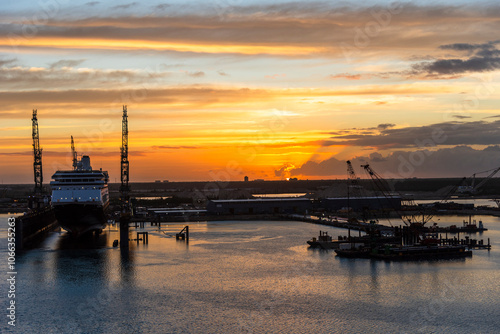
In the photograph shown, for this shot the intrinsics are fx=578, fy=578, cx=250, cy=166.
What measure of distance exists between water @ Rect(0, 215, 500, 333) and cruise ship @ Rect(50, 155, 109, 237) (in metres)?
16.3

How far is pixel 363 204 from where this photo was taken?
502 ft

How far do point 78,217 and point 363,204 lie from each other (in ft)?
263

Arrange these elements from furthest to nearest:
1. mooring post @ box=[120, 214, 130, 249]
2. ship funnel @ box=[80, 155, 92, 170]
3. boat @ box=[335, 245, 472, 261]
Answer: ship funnel @ box=[80, 155, 92, 170]
mooring post @ box=[120, 214, 130, 249]
boat @ box=[335, 245, 472, 261]

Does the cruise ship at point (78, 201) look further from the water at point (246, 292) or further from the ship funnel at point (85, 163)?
the ship funnel at point (85, 163)

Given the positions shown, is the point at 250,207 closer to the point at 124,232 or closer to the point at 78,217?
the point at 78,217

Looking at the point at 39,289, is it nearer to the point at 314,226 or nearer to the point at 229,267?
the point at 229,267

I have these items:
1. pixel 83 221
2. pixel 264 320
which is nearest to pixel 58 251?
pixel 83 221

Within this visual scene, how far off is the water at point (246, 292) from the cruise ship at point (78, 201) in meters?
16.3

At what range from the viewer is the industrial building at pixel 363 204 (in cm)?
15162

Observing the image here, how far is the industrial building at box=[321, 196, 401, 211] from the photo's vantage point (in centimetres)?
15162

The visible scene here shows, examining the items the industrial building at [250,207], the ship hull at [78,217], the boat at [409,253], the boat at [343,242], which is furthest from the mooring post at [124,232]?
the industrial building at [250,207]

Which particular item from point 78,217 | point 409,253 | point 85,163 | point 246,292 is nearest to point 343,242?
point 409,253

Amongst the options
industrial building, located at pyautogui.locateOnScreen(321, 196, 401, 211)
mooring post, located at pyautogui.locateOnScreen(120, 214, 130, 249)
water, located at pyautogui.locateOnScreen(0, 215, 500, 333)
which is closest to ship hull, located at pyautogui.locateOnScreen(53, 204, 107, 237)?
water, located at pyautogui.locateOnScreen(0, 215, 500, 333)

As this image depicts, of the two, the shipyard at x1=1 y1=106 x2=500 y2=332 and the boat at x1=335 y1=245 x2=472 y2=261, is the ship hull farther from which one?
the boat at x1=335 y1=245 x2=472 y2=261
